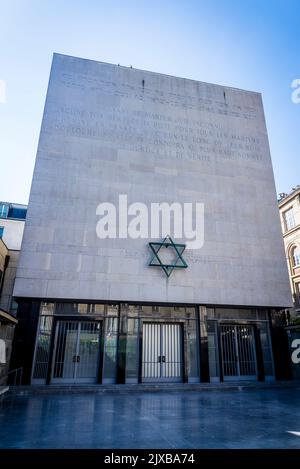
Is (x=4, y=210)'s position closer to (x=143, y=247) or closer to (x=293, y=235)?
(x=143, y=247)

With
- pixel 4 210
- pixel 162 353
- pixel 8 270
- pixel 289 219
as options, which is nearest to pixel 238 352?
pixel 162 353

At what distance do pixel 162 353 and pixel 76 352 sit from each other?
4.24 m

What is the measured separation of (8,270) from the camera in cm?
2117

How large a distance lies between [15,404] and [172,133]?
53.0 feet

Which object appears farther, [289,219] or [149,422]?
[289,219]

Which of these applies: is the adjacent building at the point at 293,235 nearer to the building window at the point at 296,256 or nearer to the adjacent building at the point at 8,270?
the building window at the point at 296,256

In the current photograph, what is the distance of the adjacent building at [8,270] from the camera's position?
1225 centimetres

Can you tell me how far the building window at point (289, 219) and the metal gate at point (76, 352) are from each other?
26.5 metres

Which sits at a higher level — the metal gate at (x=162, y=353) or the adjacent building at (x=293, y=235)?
the adjacent building at (x=293, y=235)

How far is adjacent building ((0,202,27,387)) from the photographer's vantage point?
40.2ft

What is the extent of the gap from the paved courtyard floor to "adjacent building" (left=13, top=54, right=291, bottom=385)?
12.0ft

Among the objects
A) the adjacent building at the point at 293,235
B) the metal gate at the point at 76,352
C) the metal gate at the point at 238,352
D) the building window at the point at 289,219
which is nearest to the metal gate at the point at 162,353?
the metal gate at the point at 76,352

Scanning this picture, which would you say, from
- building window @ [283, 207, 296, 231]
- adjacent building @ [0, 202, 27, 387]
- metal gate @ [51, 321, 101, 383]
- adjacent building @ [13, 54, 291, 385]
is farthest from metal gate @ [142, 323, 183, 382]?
building window @ [283, 207, 296, 231]
